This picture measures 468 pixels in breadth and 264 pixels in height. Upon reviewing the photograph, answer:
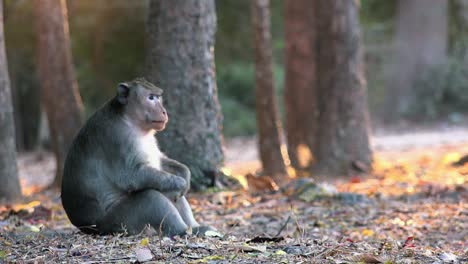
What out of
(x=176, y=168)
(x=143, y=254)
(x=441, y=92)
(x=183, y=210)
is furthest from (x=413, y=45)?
(x=143, y=254)

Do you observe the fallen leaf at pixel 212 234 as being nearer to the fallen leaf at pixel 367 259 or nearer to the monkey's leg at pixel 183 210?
the monkey's leg at pixel 183 210

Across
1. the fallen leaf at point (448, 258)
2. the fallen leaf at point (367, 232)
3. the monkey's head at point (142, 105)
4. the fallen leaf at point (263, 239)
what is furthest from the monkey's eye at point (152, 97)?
the fallen leaf at point (367, 232)

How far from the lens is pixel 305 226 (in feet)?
30.4

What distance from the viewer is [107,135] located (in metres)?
7.31

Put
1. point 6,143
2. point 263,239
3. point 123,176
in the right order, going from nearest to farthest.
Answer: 1. point 263,239
2. point 123,176
3. point 6,143

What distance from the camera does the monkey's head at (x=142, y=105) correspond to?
744cm

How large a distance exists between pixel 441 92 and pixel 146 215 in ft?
82.2

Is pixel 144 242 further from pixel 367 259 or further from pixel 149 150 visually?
pixel 367 259

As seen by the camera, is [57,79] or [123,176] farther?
[57,79]

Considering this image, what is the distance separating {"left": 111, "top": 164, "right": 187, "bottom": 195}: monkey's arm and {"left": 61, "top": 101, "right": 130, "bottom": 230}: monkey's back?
95 millimetres

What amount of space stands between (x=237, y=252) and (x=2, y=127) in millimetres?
5140

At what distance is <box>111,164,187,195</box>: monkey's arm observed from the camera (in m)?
7.21

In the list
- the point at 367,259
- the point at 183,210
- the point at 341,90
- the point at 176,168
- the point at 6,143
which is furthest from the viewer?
Answer: the point at 341,90

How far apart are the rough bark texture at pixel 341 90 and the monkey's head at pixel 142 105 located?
24.9 feet
